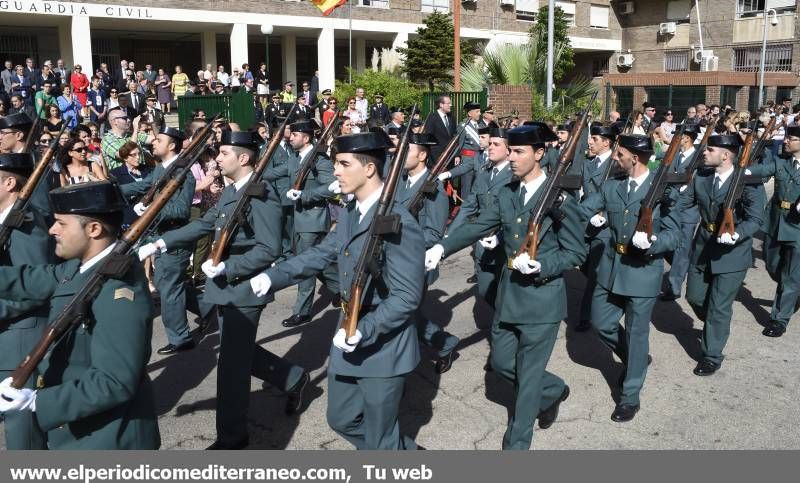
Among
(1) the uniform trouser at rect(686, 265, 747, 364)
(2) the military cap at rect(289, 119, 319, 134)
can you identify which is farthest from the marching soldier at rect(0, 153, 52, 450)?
(1) the uniform trouser at rect(686, 265, 747, 364)

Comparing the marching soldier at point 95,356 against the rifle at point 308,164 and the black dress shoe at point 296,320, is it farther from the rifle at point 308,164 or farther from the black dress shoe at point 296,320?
the rifle at point 308,164

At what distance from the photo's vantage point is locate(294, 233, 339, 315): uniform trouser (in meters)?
7.38

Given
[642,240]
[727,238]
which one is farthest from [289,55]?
[642,240]

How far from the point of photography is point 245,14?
31.0 metres

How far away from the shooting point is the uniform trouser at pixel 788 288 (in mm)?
7402

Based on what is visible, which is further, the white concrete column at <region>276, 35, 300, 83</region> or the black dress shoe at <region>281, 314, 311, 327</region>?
the white concrete column at <region>276, 35, 300, 83</region>

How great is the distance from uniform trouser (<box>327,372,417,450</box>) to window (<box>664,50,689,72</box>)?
142ft

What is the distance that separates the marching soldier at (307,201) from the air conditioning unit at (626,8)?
136 feet

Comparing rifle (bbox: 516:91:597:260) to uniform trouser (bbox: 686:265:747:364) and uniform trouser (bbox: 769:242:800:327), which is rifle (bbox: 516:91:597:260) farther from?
uniform trouser (bbox: 769:242:800:327)

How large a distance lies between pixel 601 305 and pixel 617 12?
147 feet

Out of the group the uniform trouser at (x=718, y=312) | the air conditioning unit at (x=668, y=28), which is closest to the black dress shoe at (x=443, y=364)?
the uniform trouser at (x=718, y=312)

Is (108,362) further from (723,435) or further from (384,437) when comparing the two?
(723,435)

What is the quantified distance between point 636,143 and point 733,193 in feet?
4.96

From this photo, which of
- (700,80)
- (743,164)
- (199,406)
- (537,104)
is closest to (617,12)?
(700,80)
